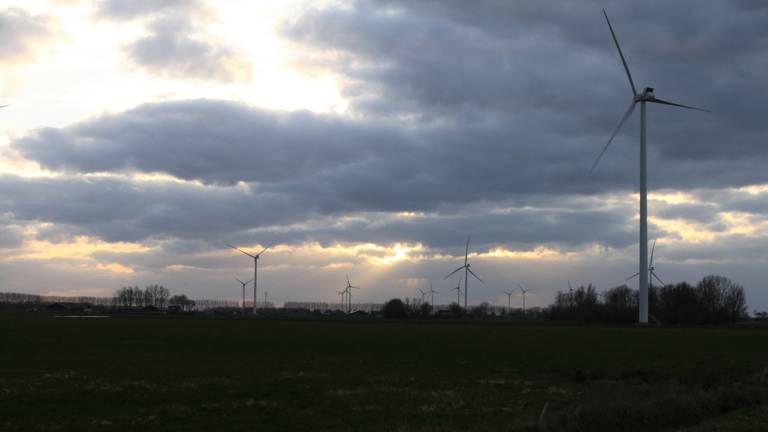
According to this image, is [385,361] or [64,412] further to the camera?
[385,361]

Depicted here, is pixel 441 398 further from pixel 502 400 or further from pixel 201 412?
pixel 201 412

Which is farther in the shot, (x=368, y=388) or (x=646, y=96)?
(x=646, y=96)

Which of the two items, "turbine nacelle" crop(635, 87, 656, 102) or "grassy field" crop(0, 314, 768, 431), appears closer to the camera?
"grassy field" crop(0, 314, 768, 431)

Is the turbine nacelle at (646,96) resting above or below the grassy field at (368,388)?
above

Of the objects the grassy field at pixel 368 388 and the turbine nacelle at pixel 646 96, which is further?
the turbine nacelle at pixel 646 96

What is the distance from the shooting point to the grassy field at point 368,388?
2400 cm

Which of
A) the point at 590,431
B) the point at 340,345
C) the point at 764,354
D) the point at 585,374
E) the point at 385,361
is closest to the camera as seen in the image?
the point at 590,431

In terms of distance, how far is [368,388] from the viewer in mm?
34250

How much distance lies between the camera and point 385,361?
4941 centimetres

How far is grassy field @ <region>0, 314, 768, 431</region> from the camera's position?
24.0 m

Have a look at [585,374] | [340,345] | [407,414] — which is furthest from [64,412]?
[340,345]

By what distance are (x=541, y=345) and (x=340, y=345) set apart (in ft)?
58.0

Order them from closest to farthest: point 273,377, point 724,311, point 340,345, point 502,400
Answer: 1. point 502,400
2. point 273,377
3. point 340,345
4. point 724,311

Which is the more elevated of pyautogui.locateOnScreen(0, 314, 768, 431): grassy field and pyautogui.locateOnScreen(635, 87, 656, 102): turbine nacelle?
pyautogui.locateOnScreen(635, 87, 656, 102): turbine nacelle
